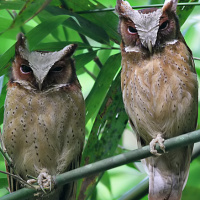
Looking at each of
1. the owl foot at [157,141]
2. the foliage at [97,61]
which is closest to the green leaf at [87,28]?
the foliage at [97,61]

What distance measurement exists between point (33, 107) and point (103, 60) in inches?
21.6

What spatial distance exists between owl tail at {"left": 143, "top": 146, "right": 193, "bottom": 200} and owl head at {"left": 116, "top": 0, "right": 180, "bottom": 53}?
0.65 metres

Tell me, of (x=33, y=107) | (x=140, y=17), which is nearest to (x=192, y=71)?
(x=140, y=17)

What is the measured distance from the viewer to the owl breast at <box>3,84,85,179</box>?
7.85 ft

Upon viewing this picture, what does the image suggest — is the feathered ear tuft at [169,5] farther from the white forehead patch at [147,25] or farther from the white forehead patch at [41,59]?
the white forehead patch at [41,59]

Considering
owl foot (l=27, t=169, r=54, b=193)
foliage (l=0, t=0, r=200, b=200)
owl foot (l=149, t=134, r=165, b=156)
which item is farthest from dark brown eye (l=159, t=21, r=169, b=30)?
owl foot (l=27, t=169, r=54, b=193)

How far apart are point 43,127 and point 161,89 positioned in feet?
2.12

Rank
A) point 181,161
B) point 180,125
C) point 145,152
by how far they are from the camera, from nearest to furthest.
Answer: point 145,152, point 180,125, point 181,161

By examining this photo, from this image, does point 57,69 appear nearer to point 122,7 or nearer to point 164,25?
point 122,7

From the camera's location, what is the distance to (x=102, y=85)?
247 cm

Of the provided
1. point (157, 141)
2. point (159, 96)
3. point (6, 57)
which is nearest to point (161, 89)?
point (159, 96)

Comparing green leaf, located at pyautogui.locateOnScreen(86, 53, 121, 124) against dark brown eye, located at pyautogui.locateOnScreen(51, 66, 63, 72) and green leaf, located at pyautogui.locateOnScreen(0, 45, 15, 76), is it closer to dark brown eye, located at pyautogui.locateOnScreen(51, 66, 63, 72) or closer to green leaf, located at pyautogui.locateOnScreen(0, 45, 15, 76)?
dark brown eye, located at pyautogui.locateOnScreen(51, 66, 63, 72)

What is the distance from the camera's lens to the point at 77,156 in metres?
2.56

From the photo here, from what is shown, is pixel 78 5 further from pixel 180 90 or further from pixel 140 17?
pixel 180 90
